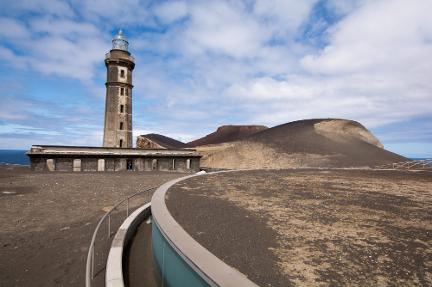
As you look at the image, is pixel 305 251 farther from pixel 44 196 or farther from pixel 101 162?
pixel 101 162

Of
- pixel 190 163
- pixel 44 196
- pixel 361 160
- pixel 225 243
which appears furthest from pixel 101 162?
pixel 361 160

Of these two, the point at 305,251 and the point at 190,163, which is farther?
the point at 190,163

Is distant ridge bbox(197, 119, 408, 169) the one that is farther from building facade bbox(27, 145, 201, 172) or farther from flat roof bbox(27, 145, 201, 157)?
flat roof bbox(27, 145, 201, 157)

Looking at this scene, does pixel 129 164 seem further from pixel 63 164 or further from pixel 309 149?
pixel 309 149

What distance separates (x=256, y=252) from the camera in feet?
17.5

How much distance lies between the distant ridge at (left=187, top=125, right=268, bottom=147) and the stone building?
7797 centimetres

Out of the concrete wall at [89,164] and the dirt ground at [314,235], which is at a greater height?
the concrete wall at [89,164]

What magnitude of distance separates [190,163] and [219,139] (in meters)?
84.4

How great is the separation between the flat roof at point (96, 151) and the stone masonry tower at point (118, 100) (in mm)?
4188

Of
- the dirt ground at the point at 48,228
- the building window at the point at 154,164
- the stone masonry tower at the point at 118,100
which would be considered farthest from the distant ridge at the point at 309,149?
the dirt ground at the point at 48,228

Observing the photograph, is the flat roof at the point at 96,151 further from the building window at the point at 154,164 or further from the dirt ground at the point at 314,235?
the dirt ground at the point at 314,235

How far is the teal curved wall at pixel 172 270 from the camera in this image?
14.4 feet

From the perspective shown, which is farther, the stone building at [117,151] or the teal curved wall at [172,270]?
the stone building at [117,151]

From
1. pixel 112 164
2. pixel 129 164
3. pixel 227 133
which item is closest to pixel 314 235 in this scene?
pixel 112 164
